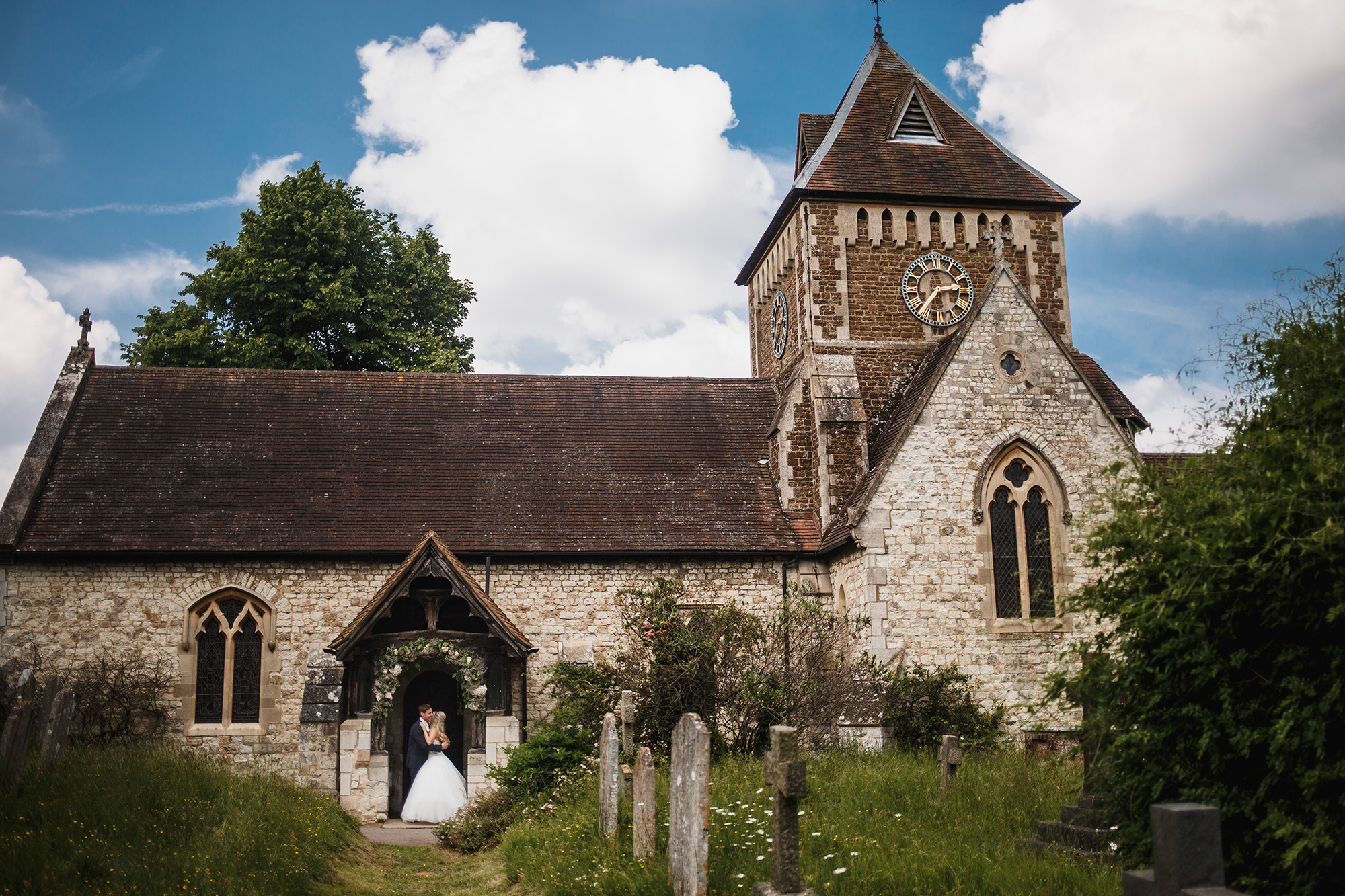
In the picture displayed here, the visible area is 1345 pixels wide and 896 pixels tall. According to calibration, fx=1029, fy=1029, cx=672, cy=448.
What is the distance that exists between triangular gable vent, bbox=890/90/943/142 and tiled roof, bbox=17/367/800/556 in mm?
5937

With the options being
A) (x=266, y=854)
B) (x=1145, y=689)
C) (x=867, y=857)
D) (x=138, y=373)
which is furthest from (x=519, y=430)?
(x=1145, y=689)

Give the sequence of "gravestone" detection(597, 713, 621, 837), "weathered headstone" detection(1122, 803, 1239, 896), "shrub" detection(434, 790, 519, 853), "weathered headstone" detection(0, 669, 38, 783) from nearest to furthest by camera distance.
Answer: "weathered headstone" detection(1122, 803, 1239, 896)
"gravestone" detection(597, 713, 621, 837)
"weathered headstone" detection(0, 669, 38, 783)
"shrub" detection(434, 790, 519, 853)

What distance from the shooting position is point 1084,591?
649 cm

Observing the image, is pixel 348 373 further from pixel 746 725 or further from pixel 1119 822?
pixel 1119 822

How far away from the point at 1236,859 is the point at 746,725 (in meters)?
7.88

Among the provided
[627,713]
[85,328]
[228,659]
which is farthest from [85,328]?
[627,713]

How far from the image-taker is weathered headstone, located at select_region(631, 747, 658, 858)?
328 inches

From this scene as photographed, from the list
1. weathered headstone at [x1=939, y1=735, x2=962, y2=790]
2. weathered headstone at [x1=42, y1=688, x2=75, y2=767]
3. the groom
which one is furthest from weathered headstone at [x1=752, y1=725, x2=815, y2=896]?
the groom

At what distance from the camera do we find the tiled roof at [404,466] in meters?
16.6

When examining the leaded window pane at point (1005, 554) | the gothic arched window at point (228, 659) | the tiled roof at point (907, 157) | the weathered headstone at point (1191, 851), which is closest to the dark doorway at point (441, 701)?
the gothic arched window at point (228, 659)

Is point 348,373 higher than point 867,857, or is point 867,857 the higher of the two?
point 348,373

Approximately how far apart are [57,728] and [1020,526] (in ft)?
43.3

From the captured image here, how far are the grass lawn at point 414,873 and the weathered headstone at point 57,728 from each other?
3.10m

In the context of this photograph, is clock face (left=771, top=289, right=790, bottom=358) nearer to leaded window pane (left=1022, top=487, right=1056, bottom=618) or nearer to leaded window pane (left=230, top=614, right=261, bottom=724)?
leaded window pane (left=1022, top=487, right=1056, bottom=618)
